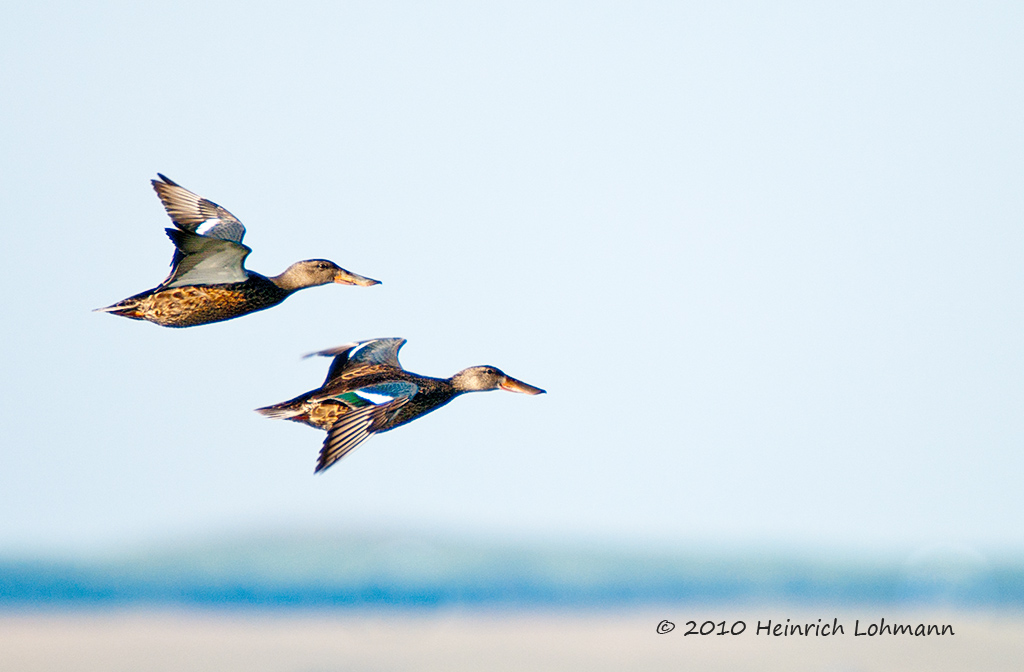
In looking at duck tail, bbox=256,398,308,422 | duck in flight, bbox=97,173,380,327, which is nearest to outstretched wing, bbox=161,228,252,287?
duck in flight, bbox=97,173,380,327

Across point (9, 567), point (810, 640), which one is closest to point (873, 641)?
point (810, 640)

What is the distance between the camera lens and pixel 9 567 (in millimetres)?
49156

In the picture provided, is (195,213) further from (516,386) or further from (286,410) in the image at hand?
(516,386)

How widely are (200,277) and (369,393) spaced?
1.73 meters

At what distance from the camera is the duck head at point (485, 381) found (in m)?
11.0

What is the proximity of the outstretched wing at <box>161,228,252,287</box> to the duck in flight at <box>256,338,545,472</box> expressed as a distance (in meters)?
1.22

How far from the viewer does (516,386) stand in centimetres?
1125

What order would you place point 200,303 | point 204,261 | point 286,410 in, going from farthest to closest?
point 286,410
point 200,303
point 204,261

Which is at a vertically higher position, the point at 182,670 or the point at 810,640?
the point at 810,640

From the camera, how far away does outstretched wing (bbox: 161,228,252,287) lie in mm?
10078

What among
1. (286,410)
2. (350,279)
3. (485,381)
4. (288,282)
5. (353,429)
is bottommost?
(353,429)

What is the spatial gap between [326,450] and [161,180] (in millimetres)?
3131

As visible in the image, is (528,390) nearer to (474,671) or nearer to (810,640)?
(474,671)

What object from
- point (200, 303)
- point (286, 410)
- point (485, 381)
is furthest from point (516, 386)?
point (200, 303)
